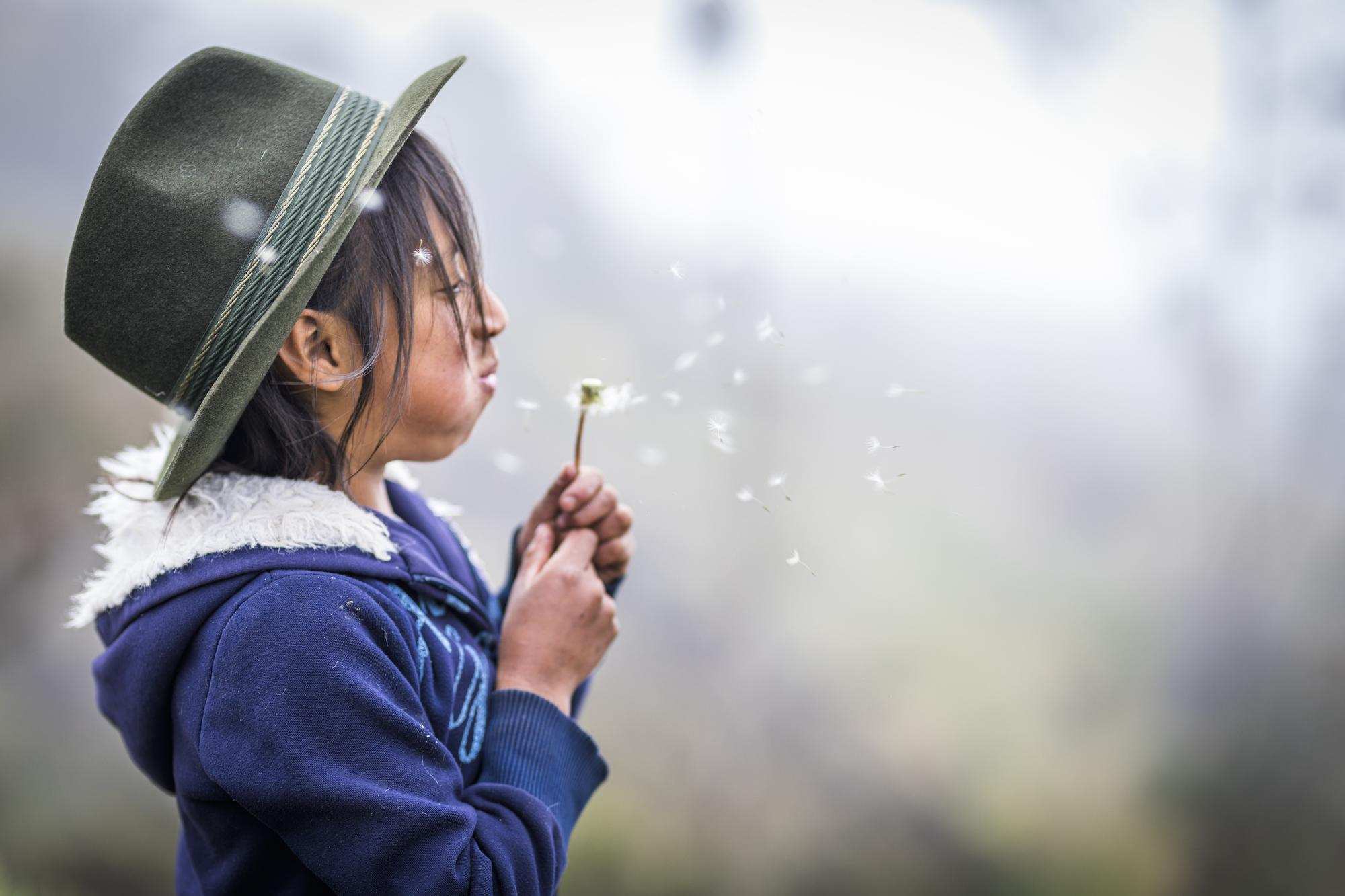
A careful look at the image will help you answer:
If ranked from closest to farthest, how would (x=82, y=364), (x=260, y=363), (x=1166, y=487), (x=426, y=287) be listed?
1. (x=260, y=363)
2. (x=426, y=287)
3. (x=82, y=364)
4. (x=1166, y=487)

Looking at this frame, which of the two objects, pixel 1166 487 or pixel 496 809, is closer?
pixel 496 809

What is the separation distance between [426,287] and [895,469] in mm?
1452

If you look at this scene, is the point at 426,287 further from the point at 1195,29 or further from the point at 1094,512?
the point at 1195,29

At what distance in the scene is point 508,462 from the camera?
2006mm

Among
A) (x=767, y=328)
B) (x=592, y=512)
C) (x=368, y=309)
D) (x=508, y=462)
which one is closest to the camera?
(x=368, y=309)

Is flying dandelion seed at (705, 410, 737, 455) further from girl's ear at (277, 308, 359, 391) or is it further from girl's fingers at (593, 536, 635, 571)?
girl's ear at (277, 308, 359, 391)

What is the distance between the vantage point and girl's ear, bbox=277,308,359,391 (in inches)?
32.3

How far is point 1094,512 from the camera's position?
2.05m

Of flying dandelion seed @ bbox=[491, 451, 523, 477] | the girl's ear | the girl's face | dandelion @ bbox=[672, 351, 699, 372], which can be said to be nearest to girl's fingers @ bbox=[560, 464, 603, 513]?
the girl's face

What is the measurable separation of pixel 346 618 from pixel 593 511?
0.35 metres

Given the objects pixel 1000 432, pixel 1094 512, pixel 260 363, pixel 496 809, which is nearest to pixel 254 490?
pixel 260 363

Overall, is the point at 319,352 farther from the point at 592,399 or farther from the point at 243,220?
the point at 592,399

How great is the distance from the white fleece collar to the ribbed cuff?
7.1 inches

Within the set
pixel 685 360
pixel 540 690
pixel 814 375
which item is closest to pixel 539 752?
pixel 540 690
